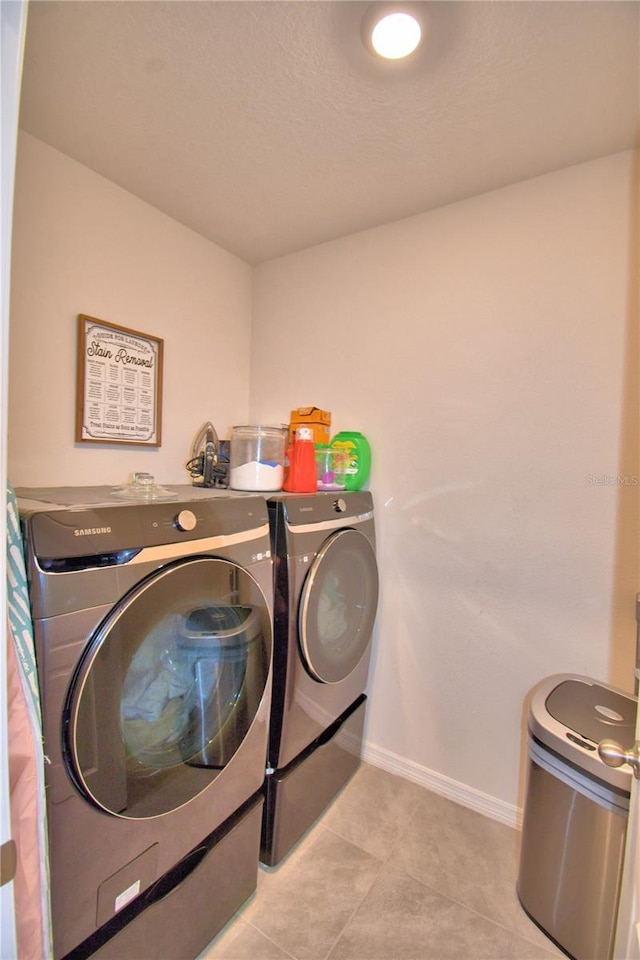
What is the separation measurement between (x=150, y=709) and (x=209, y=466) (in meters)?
1.04

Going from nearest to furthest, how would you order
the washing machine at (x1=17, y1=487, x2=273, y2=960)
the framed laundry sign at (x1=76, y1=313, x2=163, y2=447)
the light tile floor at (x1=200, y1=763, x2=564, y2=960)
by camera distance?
the washing machine at (x1=17, y1=487, x2=273, y2=960), the light tile floor at (x1=200, y1=763, x2=564, y2=960), the framed laundry sign at (x1=76, y1=313, x2=163, y2=447)

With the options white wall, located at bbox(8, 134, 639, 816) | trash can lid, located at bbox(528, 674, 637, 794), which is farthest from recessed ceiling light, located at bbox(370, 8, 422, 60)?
trash can lid, located at bbox(528, 674, 637, 794)

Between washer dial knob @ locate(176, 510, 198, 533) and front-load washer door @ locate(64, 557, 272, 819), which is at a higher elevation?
washer dial knob @ locate(176, 510, 198, 533)

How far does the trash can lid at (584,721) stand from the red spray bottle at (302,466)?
3.60 feet

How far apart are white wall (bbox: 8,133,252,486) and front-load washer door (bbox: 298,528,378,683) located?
90 cm

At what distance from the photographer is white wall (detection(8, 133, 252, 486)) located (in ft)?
4.65

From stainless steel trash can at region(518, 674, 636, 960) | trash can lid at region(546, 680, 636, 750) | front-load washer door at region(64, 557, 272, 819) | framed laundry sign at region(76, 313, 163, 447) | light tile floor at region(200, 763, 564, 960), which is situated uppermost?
framed laundry sign at region(76, 313, 163, 447)

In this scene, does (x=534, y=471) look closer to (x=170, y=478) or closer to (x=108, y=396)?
(x=170, y=478)

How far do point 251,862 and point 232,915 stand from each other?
147 mm

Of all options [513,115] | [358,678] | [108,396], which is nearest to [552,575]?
[358,678]

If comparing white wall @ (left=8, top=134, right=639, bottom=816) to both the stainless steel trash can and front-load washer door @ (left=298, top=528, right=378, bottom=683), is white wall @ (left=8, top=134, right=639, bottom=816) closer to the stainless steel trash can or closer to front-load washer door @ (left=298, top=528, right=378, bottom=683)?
front-load washer door @ (left=298, top=528, right=378, bottom=683)

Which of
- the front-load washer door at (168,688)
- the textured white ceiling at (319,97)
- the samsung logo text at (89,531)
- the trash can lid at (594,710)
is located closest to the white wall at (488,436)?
the trash can lid at (594,710)

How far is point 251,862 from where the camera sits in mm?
1333

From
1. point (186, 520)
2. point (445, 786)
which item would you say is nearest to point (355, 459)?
point (186, 520)
